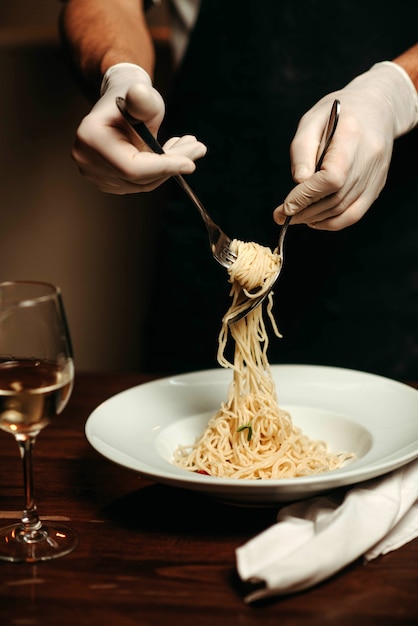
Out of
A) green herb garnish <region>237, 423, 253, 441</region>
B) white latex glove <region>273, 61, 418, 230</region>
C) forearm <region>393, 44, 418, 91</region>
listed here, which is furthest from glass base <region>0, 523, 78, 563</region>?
forearm <region>393, 44, 418, 91</region>

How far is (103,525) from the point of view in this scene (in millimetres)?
1164

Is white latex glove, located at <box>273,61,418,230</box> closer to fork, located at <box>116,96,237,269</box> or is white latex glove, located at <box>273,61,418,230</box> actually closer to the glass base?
fork, located at <box>116,96,237,269</box>

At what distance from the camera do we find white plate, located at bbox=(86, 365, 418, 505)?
108 cm

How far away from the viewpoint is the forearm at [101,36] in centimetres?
195

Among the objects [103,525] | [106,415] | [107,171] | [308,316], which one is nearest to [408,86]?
[308,316]

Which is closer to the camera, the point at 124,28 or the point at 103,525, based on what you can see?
the point at 103,525

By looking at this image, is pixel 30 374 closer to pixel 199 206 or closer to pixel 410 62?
pixel 199 206

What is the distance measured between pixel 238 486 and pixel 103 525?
0.78 ft

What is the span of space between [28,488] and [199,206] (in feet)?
1.76

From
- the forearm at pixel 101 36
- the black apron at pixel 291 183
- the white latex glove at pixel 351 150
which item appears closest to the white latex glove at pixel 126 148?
the white latex glove at pixel 351 150

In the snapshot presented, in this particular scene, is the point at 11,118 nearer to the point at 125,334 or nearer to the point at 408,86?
the point at 125,334

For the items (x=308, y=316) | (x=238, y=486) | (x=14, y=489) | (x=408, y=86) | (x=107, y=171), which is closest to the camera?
(x=238, y=486)

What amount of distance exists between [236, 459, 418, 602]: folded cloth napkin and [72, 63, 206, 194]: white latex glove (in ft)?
1.92

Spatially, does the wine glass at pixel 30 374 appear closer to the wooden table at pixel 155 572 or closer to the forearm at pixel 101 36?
the wooden table at pixel 155 572
